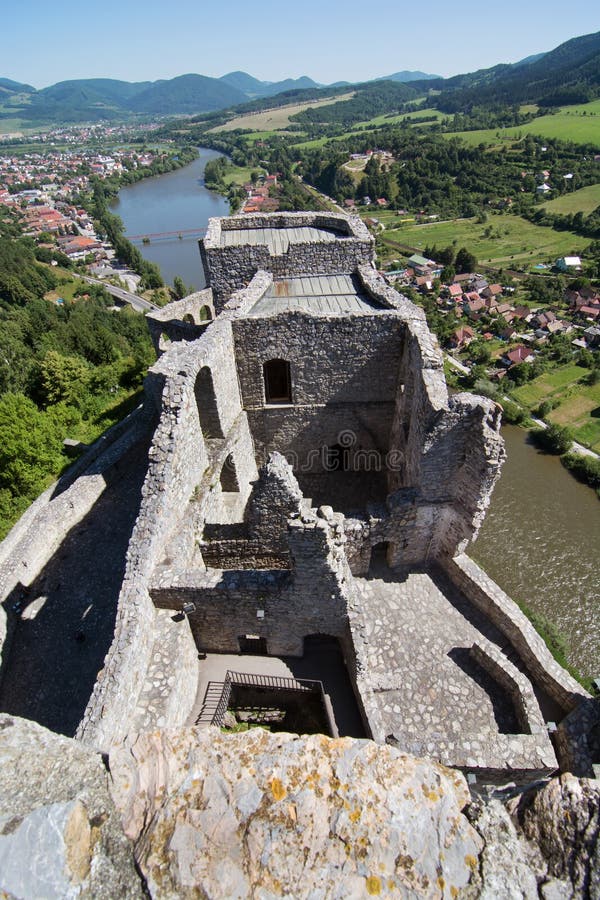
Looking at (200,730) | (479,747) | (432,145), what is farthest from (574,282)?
(432,145)

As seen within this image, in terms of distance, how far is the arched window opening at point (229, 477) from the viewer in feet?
39.2

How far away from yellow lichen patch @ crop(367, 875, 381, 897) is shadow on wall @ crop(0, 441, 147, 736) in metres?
8.04

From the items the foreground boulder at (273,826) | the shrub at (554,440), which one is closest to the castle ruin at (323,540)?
the foreground boulder at (273,826)

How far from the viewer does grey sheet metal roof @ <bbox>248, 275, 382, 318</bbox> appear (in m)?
12.0

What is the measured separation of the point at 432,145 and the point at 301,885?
163 meters

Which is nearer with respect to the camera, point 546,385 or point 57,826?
point 57,826

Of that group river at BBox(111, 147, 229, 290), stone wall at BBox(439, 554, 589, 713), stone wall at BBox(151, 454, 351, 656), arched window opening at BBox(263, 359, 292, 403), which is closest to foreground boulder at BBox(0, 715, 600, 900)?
stone wall at BBox(151, 454, 351, 656)

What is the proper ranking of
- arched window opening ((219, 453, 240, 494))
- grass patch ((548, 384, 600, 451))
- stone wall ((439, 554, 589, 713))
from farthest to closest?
grass patch ((548, 384, 600, 451)), arched window opening ((219, 453, 240, 494)), stone wall ((439, 554, 589, 713))

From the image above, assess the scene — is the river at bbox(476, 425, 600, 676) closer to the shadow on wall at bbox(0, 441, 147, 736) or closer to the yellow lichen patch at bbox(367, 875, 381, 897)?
the shadow on wall at bbox(0, 441, 147, 736)

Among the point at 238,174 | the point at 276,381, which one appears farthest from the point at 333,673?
the point at 238,174

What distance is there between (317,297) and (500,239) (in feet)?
301

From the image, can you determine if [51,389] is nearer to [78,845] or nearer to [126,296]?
[78,845]

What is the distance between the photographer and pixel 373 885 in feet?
9.00

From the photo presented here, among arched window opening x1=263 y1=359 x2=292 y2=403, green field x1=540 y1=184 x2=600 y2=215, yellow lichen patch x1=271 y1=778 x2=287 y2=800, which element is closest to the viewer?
yellow lichen patch x1=271 y1=778 x2=287 y2=800
